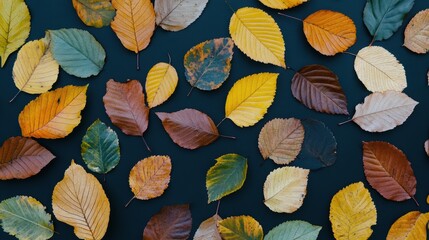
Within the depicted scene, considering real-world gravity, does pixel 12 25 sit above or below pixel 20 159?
above

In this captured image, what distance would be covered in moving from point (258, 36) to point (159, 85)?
0.14 metres

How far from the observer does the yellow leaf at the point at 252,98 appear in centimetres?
63

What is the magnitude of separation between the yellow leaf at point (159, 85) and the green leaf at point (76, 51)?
70 millimetres

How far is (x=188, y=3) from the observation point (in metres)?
0.64

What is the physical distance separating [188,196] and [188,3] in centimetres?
25

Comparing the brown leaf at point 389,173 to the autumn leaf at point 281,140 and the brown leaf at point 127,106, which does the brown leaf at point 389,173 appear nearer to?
the autumn leaf at point 281,140

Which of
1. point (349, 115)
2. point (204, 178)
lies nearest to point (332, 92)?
point (349, 115)

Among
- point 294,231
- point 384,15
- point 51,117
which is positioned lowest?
point 294,231

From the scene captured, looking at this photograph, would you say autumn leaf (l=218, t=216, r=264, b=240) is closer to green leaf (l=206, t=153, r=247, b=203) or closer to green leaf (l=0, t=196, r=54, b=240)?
green leaf (l=206, t=153, r=247, b=203)

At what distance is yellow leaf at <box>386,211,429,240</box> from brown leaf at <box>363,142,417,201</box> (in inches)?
1.0

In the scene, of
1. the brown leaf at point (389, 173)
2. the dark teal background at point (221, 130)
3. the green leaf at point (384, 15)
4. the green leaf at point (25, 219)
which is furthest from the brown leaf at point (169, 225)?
the green leaf at point (384, 15)

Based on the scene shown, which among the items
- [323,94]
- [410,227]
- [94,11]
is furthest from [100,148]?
[410,227]

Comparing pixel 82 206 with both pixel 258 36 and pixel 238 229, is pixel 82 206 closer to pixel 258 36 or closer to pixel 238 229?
pixel 238 229

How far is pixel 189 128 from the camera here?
24.7 inches
